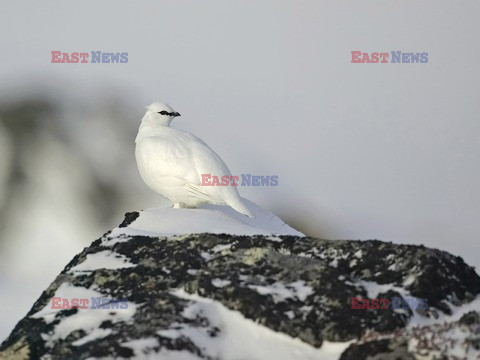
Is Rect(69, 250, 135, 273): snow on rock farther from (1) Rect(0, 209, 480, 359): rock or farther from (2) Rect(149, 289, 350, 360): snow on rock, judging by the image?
(2) Rect(149, 289, 350, 360): snow on rock

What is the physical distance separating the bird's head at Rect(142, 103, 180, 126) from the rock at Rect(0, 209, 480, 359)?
150 inches

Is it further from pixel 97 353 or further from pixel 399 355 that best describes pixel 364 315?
pixel 97 353

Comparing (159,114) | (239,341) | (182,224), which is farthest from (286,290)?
(159,114)

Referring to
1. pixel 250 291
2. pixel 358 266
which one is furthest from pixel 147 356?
pixel 358 266

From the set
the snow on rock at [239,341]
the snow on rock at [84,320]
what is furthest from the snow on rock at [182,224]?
the snow on rock at [239,341]

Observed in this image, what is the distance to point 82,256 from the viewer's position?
8.90m

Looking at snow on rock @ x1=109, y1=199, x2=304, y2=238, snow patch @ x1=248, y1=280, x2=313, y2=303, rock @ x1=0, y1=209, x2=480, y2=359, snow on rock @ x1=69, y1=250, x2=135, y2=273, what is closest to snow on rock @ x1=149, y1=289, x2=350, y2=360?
rock @ x1=0, y1=209, x2=480, y2=359

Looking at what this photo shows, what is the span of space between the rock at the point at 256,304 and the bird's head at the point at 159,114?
381 cm

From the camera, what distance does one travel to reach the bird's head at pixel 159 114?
1216 centimetres

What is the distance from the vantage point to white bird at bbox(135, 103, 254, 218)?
11305mm

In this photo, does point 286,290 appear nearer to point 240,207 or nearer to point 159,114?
point 240,207

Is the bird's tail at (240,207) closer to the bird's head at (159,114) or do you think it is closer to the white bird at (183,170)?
the white bird at (183,170)

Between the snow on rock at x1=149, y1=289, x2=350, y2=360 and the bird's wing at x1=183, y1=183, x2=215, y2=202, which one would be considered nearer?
the snow on rock at x1=149, y1=289, x2=350, y2=360

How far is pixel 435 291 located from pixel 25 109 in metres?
24.9
